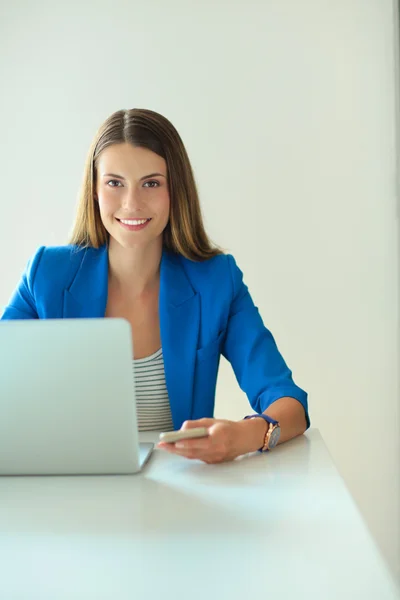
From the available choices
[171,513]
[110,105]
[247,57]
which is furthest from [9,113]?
[171,513]

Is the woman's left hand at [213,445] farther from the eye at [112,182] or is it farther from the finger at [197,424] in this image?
the eye at [112,182]

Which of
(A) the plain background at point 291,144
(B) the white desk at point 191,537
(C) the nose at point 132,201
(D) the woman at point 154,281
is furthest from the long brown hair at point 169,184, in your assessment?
(A) the plain background at point 291,144

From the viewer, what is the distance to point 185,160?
205 centimetres

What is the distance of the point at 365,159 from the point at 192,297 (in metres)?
1.58

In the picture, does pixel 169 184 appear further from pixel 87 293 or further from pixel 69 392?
pixel 69 392

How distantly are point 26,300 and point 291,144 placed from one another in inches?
65.3

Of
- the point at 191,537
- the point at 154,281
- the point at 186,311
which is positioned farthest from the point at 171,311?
the point at 191,537

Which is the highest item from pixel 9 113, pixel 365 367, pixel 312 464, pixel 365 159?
pixel 9 113

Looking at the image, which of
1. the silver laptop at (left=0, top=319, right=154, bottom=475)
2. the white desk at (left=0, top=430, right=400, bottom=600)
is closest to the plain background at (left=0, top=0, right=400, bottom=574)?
the white desk at (left=0, top=430, right=400, bottom=600)

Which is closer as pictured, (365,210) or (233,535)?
(233,535)

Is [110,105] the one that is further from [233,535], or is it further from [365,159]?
[233,535]

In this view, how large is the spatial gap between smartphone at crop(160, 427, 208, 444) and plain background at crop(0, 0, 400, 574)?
203cm

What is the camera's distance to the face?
6.42 feet

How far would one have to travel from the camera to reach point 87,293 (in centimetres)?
194
